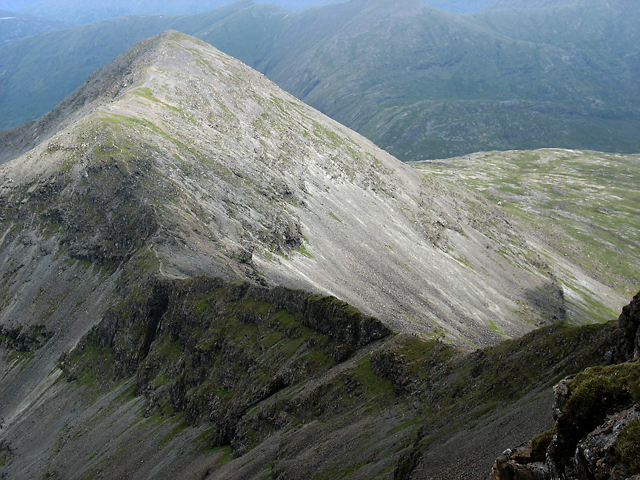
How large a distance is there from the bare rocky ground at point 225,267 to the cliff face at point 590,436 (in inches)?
323

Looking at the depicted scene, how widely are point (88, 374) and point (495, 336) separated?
9161 centimetres

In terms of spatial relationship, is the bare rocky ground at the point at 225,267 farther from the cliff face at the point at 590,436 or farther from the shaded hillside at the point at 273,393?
the cliff face at the point at 590,436

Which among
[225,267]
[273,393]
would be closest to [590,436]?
[273,393]

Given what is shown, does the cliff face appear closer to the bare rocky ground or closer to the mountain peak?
the bare rocky ground

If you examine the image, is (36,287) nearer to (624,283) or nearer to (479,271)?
(479,271)

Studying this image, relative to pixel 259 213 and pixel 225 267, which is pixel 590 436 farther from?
pixel 259 213

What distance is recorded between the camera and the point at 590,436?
76.1 ft

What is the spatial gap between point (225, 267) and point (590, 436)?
82.7m

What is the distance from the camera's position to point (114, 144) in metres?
125

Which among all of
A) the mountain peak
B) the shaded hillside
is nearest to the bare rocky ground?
the shaded hillside

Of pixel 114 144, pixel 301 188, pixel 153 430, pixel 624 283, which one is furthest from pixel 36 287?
pixel 624 283

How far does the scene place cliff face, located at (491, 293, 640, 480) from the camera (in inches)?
843

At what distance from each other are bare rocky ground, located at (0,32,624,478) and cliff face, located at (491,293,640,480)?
8.20 metres

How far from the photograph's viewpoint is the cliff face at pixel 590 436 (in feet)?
70.3
